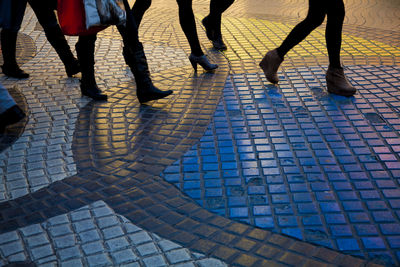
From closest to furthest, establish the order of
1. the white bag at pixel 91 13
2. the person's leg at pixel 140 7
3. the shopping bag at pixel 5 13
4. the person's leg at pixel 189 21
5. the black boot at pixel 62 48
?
1. the white bag at pixel 91 13
2. the shopping bag at pixel 5 13
3. the person's leg at pixel 189 21
4. the black boot at pixel 62 48
5. the person's leg at pixel 140 7

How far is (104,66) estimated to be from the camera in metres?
5.36

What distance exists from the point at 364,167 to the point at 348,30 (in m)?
3.81

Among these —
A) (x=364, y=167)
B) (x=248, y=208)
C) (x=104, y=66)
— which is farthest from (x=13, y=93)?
(x=364, y=167)

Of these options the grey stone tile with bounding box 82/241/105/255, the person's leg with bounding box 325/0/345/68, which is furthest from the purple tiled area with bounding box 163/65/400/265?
the grey stone tile with bounding box 82/241/105/255

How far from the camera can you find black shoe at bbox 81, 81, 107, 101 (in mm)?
4422

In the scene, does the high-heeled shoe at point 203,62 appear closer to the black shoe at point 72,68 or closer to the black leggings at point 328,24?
the black leggings at point 328,24

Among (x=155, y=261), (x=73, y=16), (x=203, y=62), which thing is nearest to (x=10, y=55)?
(x=73, y=16)

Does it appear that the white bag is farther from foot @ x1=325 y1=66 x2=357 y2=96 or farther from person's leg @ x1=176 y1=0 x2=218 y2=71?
foot @ x1=325 y1=66 x2=357 y2=96

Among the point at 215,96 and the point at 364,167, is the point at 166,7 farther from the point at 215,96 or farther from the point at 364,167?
the point at 364,167

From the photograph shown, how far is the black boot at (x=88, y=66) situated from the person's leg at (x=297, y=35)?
Answer: 1.63 m

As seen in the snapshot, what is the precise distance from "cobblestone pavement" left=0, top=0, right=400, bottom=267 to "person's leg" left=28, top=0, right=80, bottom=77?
0.17 m

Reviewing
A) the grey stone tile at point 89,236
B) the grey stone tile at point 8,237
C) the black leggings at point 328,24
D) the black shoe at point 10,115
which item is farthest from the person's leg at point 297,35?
the grey stone tile at point 8,237

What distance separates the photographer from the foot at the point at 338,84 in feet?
14.2

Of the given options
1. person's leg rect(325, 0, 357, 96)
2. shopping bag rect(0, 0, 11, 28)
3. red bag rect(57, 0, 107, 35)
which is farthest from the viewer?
shopping bag rect(0, 0, 11, 28)
